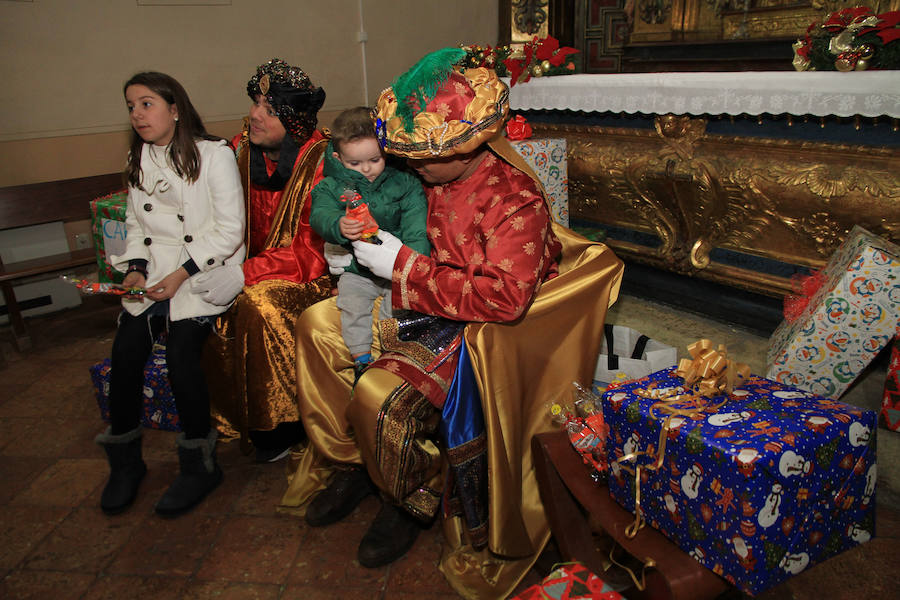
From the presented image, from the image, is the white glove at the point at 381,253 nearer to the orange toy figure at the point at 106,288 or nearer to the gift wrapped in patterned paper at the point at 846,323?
the orange toy figure at the point at 106,288

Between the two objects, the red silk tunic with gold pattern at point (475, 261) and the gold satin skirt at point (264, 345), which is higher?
the red silk tunic with gold pattern at point (475, 261)

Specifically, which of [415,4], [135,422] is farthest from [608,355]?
[415,4]

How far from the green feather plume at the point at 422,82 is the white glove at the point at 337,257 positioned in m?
0.67

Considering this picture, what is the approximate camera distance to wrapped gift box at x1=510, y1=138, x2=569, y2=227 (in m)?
3.33

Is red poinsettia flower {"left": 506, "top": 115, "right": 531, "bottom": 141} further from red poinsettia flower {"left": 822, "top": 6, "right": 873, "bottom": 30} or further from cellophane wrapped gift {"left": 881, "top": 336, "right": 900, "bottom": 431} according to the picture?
cellophane wrapped gift {"left": 881, "top": 336, "right": 900, "bottom": 431}

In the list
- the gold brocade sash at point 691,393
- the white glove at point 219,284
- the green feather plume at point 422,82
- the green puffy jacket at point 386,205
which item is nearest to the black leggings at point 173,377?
the white glove at point 219,284

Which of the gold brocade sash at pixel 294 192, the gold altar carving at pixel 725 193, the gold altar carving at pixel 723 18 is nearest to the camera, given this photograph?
the gold brocade sash at pixel 294 192

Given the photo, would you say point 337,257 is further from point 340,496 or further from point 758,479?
point 758,479

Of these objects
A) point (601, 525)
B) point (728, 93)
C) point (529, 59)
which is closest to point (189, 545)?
point (601, 525)

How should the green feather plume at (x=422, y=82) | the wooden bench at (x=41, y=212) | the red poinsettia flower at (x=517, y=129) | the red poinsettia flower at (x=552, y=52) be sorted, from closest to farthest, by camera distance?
the green feather plume at (x=422, y=82)
the red poinsettia flower at (x=517, y=129)
the wooden bench at (x=41, y=212)
the red poinsettia flower at (x=552, y=52)

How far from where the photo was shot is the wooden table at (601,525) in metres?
1.30

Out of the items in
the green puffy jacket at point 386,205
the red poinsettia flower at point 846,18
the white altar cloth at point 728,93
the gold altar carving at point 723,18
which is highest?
the gold altar carving at point 723,18

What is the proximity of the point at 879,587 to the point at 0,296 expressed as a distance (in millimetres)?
5300

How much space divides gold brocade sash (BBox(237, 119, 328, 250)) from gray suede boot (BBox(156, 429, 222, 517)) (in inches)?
34.5
